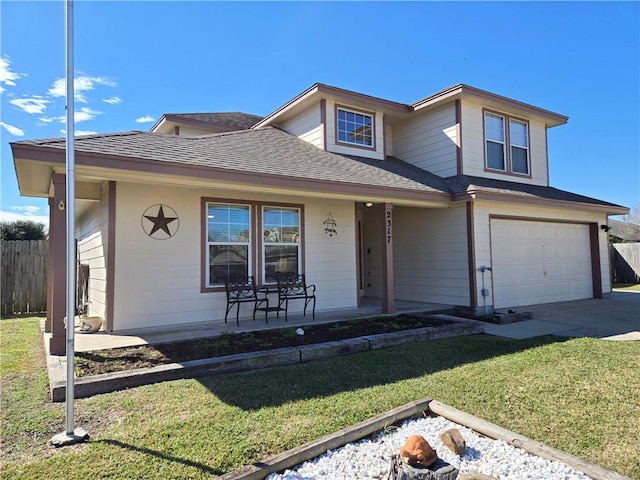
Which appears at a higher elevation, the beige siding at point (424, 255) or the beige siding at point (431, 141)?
the beige siding at point (431, 141)

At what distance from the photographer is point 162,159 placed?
5.79 m

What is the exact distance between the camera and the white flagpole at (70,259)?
300 centimetres

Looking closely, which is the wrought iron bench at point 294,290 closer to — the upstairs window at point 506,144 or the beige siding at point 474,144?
the beige siding at point 474,144

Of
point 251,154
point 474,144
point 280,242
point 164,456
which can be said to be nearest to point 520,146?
point 474,144

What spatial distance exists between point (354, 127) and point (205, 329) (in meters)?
6.58

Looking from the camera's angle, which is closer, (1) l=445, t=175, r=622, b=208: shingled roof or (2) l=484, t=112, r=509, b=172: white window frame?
(1) l=445, t=175, r=622, b=208: shingled roof

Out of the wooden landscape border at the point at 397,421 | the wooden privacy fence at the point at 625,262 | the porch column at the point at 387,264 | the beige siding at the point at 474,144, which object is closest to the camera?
the wooden landscape border at the point at 397,421

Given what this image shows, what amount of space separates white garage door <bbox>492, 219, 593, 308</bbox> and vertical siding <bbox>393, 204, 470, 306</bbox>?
863 mm

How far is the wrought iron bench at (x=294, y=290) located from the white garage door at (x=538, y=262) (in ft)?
14.8

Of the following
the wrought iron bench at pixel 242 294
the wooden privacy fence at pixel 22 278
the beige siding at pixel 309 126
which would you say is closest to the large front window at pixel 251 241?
the wrought iron bench at pixel 242 294

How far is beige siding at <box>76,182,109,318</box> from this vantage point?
6.91 metres

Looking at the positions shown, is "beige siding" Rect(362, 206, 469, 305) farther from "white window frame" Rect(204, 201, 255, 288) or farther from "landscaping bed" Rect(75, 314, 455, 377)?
"white window frame" Rect(204, 201, 255, 288)

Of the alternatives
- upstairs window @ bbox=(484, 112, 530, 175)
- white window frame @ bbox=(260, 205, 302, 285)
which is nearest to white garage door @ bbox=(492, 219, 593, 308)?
upstairs window @ bbox=(484, 112, 530, 175)

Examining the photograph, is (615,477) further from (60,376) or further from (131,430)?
(60,376)
